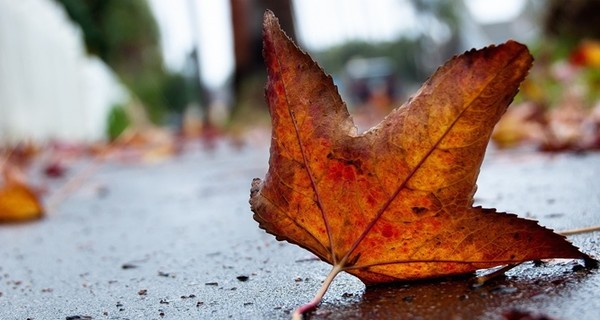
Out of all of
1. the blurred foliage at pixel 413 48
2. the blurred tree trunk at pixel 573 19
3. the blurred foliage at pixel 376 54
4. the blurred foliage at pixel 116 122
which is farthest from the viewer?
the blurred foliage at pixel 376 54

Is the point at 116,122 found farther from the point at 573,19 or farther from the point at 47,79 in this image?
the point at 573,19

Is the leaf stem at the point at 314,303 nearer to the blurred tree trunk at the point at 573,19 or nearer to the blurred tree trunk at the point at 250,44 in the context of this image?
the blurred tree trunk at the point at 573,19

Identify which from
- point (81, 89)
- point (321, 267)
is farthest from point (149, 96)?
point (321, 267)

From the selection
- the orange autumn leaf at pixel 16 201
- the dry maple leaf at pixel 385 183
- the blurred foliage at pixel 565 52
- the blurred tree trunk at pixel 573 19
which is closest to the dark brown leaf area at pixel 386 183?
the dry maple leaf at pixel 385 183

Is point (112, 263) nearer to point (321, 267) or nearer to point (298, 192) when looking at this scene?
point (321, 267)

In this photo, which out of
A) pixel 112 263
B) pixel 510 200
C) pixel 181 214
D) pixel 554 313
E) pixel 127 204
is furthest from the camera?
pixel 127 204

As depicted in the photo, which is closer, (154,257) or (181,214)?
(154,257)

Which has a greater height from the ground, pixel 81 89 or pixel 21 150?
pixel 81 89
